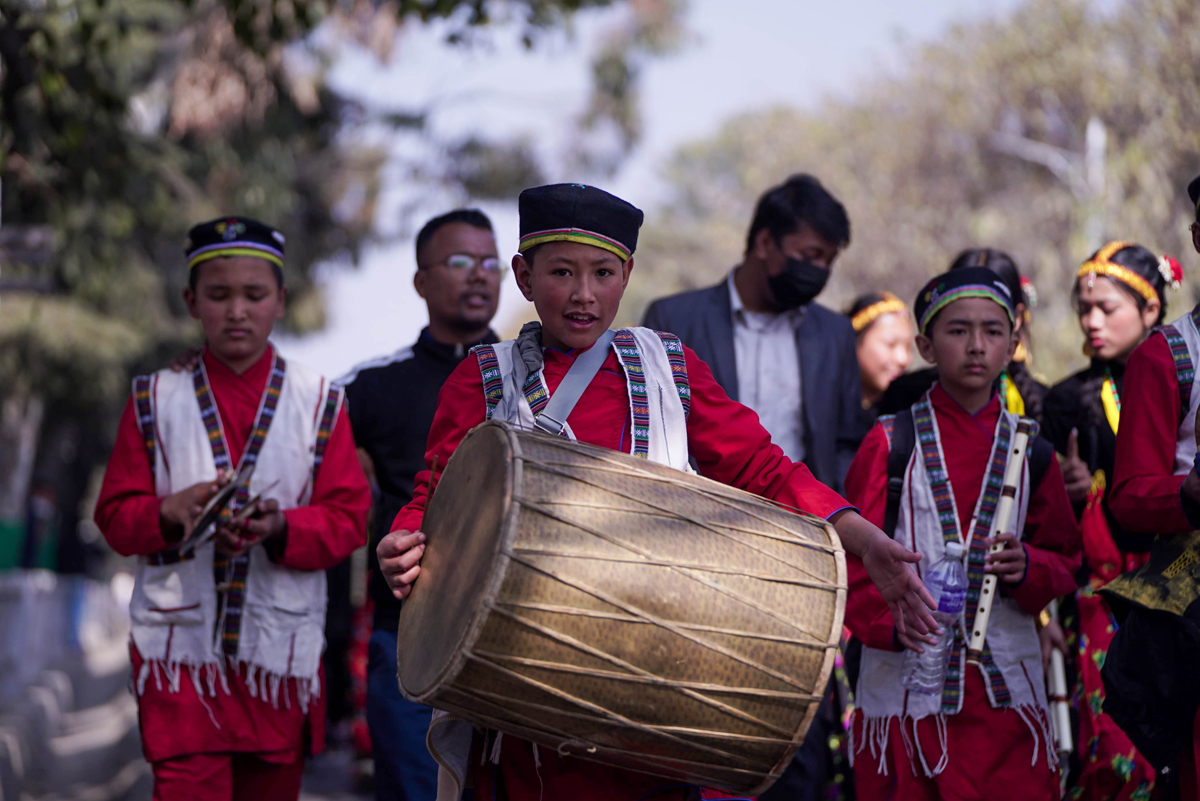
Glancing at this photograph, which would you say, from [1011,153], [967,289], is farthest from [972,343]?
[1011,153]

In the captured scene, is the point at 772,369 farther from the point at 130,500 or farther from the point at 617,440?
the point at 130,500

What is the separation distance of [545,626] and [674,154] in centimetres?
6140

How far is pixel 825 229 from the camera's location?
529 centimetres

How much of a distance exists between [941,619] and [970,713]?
1.17ft

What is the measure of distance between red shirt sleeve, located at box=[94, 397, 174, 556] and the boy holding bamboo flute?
210 cm

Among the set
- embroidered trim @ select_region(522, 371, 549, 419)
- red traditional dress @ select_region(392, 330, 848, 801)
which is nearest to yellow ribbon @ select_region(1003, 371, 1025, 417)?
red traditional dress @ select_region(392, 330, 848, 801)

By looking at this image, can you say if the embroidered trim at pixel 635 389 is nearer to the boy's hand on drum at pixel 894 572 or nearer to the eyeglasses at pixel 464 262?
the boy's hand on drum at pixel 894 572

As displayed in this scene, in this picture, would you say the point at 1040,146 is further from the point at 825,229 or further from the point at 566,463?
the point at 566,463

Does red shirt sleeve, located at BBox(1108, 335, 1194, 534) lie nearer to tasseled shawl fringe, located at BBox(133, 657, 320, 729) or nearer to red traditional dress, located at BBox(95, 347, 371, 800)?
red traditional dress, located at BBox(95, 347, 371, 800)

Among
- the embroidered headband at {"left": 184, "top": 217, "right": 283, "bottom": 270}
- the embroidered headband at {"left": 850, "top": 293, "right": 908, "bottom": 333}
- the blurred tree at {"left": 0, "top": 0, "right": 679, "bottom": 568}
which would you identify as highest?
the blurred tree at {"left": 0, "top": 0, "right": 679, "bottom": 568}

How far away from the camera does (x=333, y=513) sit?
446cm

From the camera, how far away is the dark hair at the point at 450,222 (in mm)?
5348

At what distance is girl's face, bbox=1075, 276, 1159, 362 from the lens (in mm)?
5105

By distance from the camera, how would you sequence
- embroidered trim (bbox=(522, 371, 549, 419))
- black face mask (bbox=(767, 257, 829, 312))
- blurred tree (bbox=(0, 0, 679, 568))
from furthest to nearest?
blurred tree (bbox=(0, 0, 679, 568)), black face mask (bbox=(767, 257, 829, 312)), embroidered trim (bbox=(522, 371, 549, 419))
